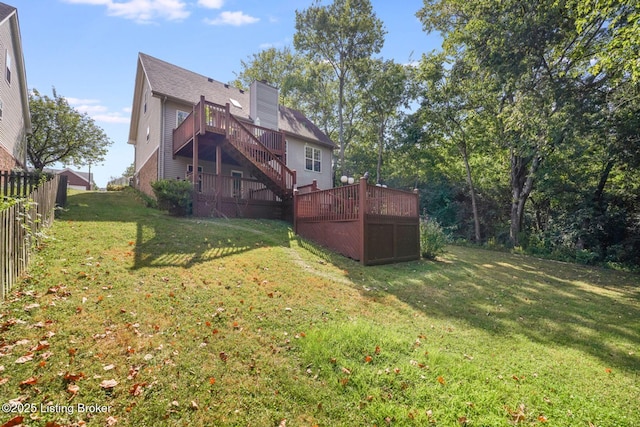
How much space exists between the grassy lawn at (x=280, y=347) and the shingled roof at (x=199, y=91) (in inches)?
387

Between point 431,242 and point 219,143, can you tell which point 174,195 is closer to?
point 219,143

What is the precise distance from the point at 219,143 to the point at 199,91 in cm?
552

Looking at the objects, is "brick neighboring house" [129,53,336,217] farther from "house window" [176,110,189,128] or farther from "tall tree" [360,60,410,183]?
"tall tree" [360,60,410,183]

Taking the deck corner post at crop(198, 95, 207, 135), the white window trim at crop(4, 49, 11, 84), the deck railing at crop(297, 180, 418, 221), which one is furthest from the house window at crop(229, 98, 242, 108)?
the white window trim at crop(4, 49, 11, 84)

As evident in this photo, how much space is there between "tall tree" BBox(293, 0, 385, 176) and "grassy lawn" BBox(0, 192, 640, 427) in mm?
17114

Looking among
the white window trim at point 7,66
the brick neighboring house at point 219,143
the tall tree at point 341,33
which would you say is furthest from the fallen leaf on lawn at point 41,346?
the tall tree at point 341,33

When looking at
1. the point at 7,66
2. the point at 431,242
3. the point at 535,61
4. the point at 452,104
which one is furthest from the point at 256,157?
the point at 452,104

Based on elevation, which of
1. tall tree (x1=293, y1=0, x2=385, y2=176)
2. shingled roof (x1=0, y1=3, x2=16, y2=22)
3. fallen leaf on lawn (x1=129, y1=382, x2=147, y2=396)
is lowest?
fallen leaf on lawn (x1=129, y1=382, x2=147, y2=396)

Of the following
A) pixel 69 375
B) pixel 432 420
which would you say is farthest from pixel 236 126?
pixel 432 420

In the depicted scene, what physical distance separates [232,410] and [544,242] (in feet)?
57.1

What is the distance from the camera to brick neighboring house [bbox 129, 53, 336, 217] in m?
12.2

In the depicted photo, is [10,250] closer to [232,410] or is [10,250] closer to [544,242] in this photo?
[232,410]

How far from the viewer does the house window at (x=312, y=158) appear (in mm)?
18984

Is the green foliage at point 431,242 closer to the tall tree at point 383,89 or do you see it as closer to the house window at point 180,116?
the house window at point 180,116
